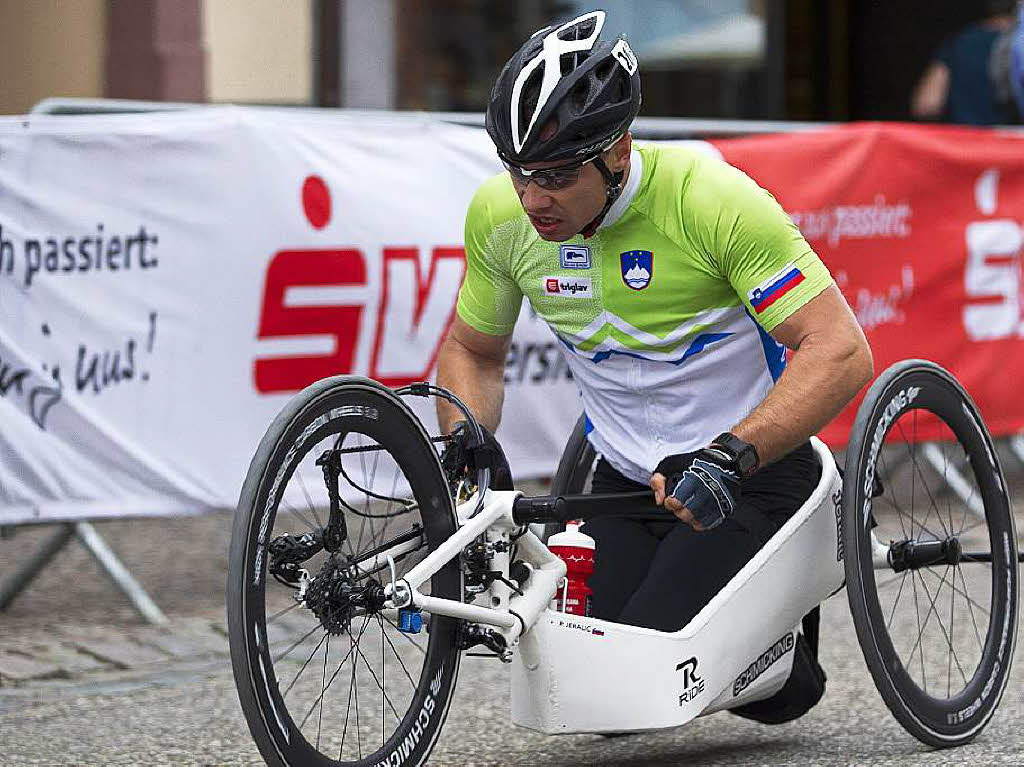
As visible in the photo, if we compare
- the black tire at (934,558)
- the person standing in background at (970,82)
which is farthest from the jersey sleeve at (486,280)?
the person standing in background at (970,82)

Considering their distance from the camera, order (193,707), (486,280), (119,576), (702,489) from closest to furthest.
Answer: (702,489)
(486,280)
(193,707)
(119,576)

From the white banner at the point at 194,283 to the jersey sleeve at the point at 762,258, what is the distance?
2.65 m

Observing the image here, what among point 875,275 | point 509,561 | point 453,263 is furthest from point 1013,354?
point 509,561

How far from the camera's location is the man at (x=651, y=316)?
388cm

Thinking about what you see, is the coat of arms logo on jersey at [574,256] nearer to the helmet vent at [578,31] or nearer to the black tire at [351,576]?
the helmet vent at [578,31]

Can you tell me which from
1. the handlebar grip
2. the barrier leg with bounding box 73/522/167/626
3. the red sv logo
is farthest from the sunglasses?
the barrier leg with bounding box 73/522/167/626

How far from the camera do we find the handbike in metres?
3.51

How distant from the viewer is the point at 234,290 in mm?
6328

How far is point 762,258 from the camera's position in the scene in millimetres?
3969

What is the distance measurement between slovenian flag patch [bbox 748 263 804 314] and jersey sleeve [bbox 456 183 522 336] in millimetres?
602

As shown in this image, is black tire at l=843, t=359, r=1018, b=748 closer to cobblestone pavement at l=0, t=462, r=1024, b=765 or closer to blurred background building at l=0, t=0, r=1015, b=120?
cobblestone pavement at l=0, t=462, r=1024, b=765

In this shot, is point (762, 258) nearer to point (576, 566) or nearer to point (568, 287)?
point (568, 287)

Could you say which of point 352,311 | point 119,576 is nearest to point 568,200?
point 352,311

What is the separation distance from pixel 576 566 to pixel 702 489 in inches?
20.8
